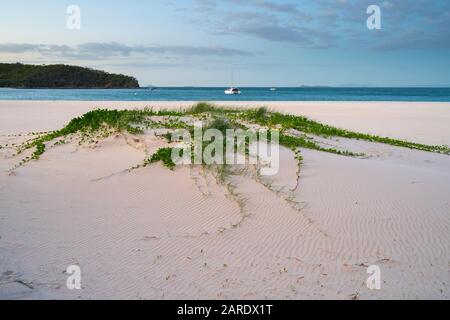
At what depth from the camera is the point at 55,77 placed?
127 metres

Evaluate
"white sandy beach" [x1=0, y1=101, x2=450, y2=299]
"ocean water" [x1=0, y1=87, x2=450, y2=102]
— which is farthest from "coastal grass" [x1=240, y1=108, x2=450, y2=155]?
"ocean water" [x1=0, y1=87, x2=450, y2=102]

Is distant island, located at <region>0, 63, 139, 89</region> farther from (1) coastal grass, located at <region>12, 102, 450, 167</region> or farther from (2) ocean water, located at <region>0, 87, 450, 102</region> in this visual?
(1) coastal grass, located at <region>12, 102, 450, 167</region>

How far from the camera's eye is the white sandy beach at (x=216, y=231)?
15.8 ft

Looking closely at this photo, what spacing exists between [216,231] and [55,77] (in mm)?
131699

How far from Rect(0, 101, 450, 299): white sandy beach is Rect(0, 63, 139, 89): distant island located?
11917 cm

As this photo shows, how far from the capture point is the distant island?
12019 cm

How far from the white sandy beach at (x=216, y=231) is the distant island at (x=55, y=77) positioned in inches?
4692

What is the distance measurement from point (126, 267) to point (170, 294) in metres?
0.82

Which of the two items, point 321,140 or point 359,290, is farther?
point 321,140

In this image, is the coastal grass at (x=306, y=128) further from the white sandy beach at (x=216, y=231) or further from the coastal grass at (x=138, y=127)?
the white sandy beach at (x=216, y=231)
